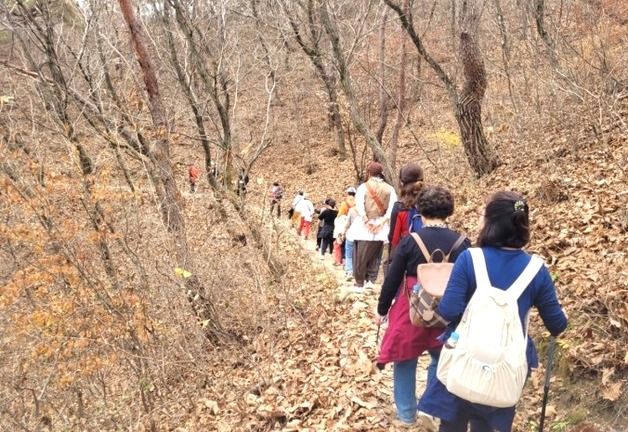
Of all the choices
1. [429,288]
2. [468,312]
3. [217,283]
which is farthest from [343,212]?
[468,312]

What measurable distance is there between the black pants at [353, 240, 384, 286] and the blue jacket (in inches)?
172

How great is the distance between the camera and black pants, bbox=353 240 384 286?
7434 mm

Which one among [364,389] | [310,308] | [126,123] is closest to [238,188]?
[126,123]

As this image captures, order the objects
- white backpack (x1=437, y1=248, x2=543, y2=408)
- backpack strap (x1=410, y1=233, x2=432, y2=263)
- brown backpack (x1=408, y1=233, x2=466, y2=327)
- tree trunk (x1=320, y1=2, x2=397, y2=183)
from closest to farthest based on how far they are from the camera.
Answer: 1. white backpack (x1=437, y1=248, x2=543, y2=408)
2. brown backpack (x1=408, y1=233, x2=466, y2=327)
3. backpack strap (x1=410, y1=233, x2=432, y2=263)
4. tree trunk (x1=320, y1=2, x2=397, y2=183)

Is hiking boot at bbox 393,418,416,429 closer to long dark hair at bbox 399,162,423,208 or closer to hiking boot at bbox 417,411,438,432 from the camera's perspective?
hiking boot at bbox 417,411,438,432

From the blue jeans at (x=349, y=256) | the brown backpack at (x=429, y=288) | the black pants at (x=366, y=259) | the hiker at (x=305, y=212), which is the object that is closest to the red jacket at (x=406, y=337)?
the brown backpack at (x=429, y=288)

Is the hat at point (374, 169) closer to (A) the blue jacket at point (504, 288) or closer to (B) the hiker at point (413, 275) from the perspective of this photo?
(B) the hiker at point (413, 275)

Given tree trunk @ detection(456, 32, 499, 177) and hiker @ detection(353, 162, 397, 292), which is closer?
hiker @ detection(353, 162, 397, 292)

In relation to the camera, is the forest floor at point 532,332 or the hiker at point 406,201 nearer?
the forest floor at point 532,332

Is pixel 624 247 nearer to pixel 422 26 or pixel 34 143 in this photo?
pixel 34 143

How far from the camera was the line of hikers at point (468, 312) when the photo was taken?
2730mm

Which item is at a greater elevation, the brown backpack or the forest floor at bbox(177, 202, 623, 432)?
the brown backpack

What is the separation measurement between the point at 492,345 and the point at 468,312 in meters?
0.21

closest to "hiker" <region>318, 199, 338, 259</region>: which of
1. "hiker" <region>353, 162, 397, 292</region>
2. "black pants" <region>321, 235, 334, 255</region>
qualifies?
"black pants" <region>321, 235, 334, 255</region>
